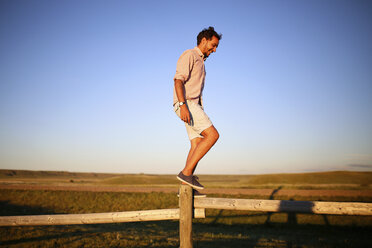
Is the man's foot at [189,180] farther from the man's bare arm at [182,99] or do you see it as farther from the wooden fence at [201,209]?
the man's bare arm at [182,99]

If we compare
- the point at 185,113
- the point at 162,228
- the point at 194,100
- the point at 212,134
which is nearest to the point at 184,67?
the point at 194,100

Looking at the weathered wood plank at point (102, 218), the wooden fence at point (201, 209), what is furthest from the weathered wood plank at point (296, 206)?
the weathered wood plank at point (102, 218)

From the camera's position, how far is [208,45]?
3.81m

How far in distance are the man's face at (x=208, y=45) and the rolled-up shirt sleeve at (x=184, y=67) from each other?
313 mm

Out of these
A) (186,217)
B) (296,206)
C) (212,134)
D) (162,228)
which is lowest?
(162,228)

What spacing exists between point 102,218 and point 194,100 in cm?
231

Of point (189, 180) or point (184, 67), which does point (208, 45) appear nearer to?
point (184, 67)

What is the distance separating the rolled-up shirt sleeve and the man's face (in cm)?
31

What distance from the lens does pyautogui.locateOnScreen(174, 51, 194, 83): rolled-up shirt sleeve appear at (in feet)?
11.7

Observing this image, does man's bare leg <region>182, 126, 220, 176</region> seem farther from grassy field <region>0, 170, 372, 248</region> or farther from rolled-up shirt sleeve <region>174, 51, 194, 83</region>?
grassy field <region>0, 170, 372, 248</region>

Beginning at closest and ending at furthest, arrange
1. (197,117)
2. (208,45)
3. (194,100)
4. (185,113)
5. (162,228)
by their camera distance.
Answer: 1. (185,113)
2. (197,117)
3. (194,100)
4. (208,45)
5. (162,228)

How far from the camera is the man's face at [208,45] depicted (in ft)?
12.5

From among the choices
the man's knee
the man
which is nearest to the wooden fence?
the man

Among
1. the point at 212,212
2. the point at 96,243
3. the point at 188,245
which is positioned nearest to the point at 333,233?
the point at 212,212
